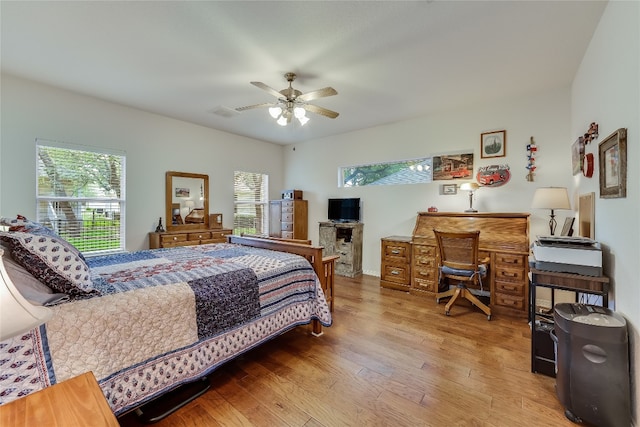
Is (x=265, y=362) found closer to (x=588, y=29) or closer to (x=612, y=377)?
(x=612, y=377)

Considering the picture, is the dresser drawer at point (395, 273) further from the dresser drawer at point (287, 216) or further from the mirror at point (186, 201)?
the mirror at point (186, 201)

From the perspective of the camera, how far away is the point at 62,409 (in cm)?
82

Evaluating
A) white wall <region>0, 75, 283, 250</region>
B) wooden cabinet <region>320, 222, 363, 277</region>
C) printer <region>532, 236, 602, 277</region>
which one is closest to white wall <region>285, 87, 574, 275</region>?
wooden cabinet <region>320, 222, 363, 277</region>

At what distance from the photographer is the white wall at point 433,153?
3396 mm

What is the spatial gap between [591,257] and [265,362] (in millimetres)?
2564

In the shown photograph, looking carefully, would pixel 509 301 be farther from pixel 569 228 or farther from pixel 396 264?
pixel 396 264

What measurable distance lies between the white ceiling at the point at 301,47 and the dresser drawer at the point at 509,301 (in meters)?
2.54

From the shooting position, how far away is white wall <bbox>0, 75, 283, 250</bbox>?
3113mm

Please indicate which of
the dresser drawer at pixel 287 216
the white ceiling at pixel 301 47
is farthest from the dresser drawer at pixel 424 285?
the dresser drawer at pixel 287 216

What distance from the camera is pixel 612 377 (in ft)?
4.90

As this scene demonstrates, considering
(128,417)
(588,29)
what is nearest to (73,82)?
(128,417)

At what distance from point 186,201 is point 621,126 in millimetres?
5203

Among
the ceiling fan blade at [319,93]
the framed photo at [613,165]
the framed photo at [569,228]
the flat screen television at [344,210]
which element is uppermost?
the ceiling fan blade at [319,93]

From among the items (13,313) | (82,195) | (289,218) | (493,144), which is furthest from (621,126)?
(82,195)
